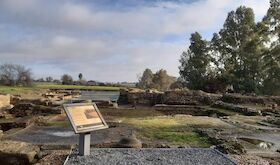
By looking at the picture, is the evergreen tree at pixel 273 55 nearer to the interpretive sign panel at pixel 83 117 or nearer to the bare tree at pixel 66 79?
the interpretive sign panel at pixel 83 117

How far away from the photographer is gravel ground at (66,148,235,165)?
7094 mm

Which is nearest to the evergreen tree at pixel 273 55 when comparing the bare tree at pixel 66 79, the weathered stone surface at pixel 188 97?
the weathered stone surface at pixel 188 97

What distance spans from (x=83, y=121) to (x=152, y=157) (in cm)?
159

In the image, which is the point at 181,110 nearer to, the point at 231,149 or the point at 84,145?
the point at 231,149

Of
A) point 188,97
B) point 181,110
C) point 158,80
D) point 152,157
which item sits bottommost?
point 181,110

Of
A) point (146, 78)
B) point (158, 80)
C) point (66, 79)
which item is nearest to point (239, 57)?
point (158, 80)

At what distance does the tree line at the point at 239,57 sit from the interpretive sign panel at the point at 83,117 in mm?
27890

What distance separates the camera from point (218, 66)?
3916cm

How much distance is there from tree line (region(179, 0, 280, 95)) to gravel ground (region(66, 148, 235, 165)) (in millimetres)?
26950

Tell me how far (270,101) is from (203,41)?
1453cm

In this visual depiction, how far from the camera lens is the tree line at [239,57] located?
3425 cm

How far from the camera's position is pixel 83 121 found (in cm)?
750

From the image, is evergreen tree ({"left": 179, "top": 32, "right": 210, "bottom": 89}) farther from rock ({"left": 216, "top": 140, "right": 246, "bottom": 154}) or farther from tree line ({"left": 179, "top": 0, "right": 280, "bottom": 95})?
rock ({"left": 216, "top": 140, "right": 246, "bottom": 154})

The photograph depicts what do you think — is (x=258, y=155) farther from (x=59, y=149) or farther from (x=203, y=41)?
(x=203, y=41)
